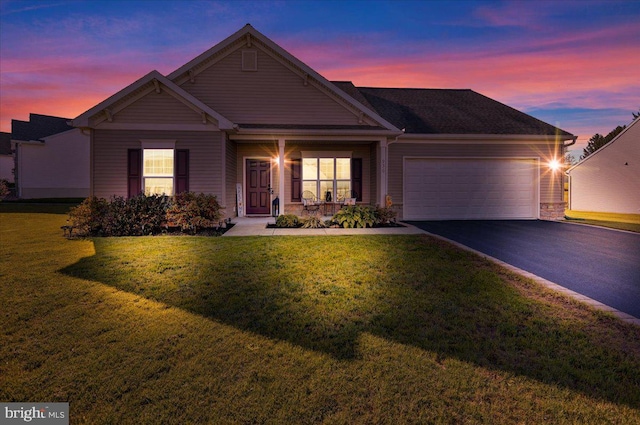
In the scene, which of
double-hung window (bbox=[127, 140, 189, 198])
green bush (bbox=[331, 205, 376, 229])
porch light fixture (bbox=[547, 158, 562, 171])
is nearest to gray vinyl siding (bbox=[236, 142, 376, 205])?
green bush (bbox=[331, 205, 376, 229])

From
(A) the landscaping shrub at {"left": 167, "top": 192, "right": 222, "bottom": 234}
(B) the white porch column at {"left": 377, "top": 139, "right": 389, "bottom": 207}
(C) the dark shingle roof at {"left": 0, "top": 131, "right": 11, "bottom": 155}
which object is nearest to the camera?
(A) the landscaping shrub at {"left": 167, "top": 192, "right": 222, "bottom": 234}

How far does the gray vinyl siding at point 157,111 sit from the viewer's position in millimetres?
11812

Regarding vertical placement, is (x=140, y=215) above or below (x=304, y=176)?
below

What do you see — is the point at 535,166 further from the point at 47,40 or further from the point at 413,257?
the point at 47,40

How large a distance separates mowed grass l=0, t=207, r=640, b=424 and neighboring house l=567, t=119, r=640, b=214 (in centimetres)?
2251

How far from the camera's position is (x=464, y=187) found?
15.1m

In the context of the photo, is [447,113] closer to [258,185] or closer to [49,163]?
[258,185]

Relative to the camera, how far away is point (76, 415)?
2.33 metres

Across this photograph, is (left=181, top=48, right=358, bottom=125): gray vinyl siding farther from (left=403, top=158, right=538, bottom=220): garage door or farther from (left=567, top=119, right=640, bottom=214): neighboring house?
(left=567, top=119, right=640, bottom=214): neighboring house

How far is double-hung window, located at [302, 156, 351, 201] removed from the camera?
50.0 ft

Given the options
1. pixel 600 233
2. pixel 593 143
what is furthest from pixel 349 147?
pixel 593 143

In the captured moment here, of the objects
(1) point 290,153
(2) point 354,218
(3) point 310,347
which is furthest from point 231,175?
(3) point 310,347

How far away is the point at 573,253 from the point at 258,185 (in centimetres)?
1168

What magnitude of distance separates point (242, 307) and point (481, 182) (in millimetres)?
13767
